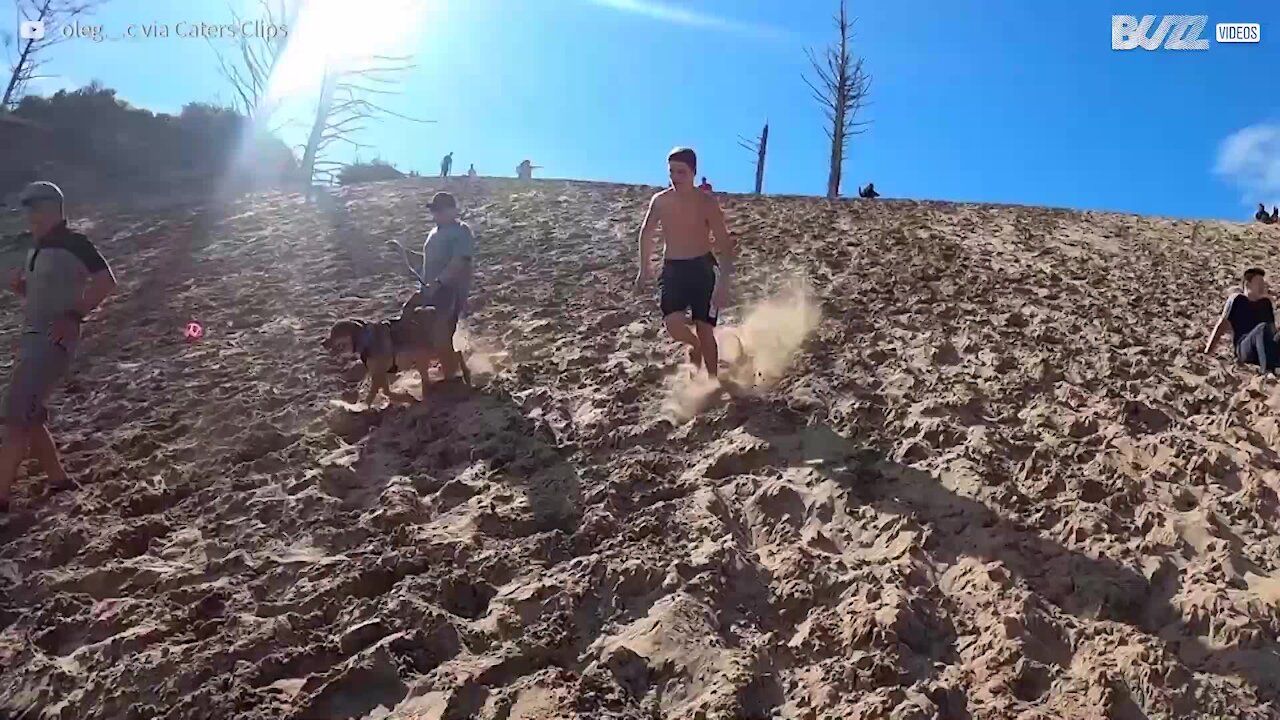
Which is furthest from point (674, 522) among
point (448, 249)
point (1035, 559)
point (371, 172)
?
point (371, 172)

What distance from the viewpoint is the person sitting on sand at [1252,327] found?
19.1ft

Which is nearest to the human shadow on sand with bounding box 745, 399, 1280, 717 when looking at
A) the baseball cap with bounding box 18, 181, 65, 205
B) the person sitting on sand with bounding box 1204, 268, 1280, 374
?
the person sitting on sand with bounding box 1204, 268, 1280, 374

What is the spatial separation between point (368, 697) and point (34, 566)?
2123 mm

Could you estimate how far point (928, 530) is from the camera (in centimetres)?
414

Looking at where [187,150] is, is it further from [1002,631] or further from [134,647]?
[1002,631]

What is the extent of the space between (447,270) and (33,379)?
2.53 m

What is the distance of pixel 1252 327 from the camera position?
625 centimetres

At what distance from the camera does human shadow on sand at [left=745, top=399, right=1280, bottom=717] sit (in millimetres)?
3264

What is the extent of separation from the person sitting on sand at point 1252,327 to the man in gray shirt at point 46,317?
23.1 feet

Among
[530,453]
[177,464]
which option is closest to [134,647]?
[177,464]

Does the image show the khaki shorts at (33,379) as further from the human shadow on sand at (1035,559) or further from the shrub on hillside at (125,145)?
the shrub on hillside at (125,145)

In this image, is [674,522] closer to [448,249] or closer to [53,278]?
[448,249]

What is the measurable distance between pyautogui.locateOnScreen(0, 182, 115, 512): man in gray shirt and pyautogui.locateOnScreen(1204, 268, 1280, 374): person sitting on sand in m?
7.04

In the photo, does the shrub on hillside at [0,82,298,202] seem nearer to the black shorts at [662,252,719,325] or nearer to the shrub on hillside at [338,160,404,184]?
the shrub on hillside at [338,160,404,184]
